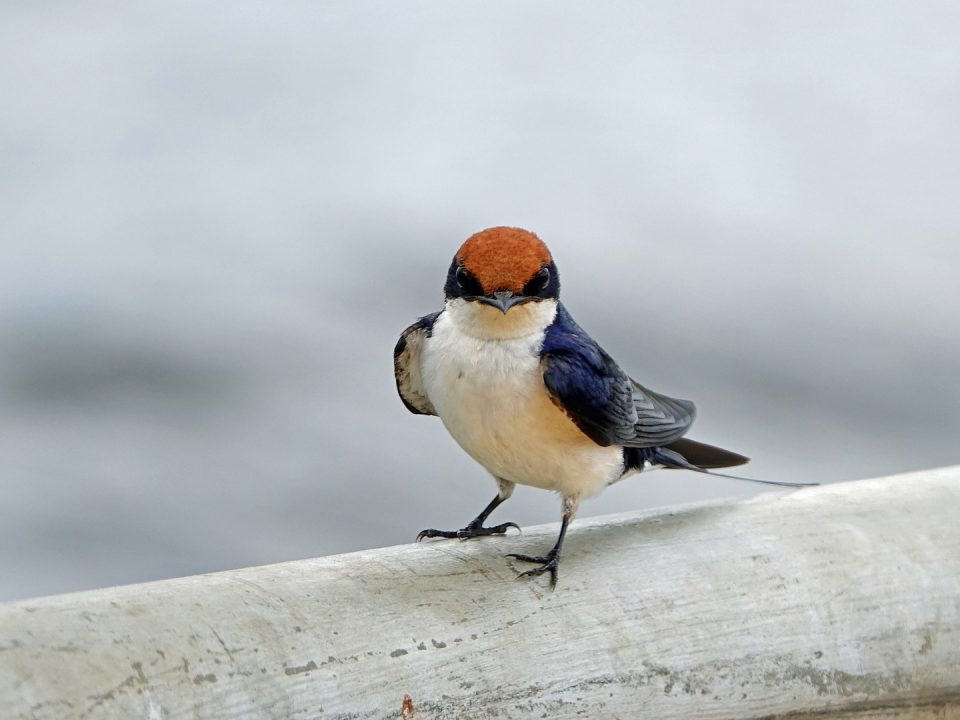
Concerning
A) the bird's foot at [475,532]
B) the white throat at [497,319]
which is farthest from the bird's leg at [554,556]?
the white throat at [497,319]

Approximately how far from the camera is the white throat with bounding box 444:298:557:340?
6.13 ft

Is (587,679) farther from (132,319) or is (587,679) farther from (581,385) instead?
(132,319)

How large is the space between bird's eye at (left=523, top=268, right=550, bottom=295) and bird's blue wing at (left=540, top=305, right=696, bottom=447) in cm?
12

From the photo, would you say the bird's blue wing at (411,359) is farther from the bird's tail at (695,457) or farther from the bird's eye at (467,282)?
the bird's tail at (695,457)

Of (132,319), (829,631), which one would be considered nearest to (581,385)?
(829,631)

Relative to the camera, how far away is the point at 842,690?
1626 mm

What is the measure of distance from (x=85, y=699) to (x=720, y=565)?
829mm

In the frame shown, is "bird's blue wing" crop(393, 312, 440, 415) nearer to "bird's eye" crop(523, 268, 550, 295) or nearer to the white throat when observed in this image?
the white throat

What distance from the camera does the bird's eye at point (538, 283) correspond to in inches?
70.1

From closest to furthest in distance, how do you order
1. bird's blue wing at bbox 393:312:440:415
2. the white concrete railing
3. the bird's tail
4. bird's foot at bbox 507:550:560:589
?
the white concrete railing → bird's foot at bbox 507:550:560:589 → bird's blue wing at bbox 393:312:440:415 → the bird's tail

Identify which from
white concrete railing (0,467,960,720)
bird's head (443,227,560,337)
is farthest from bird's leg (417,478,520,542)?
bird's head (443,227,560,337)

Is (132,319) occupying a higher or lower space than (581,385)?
higher

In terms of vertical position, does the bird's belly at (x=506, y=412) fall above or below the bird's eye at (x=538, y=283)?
below

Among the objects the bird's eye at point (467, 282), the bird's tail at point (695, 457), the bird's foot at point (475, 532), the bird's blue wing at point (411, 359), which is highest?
the bird's eye at point (467, 282)
